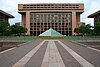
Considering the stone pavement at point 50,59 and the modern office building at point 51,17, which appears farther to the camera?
the modern office building at point 51,17

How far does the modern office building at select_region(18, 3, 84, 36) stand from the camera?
158250 millimetres

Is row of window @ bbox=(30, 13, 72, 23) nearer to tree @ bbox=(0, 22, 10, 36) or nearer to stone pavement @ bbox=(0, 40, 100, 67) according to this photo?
tree @ bbox=(0, 22, 10, 36)

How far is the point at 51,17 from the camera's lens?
15950 centimetres

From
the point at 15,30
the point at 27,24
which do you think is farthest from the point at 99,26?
the point at 27,24

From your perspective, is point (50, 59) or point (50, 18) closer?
point (50, 59)

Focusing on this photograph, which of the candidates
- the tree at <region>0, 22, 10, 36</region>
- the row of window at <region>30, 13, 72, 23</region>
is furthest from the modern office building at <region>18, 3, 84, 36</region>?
the tree at <region>0, 22, 10, 36</region>

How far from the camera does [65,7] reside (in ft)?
521

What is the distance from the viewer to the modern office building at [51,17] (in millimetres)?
158250

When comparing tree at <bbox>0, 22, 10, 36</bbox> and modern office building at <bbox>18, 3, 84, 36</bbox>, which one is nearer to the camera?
tree at <bbox>0, 22, 10, 36</bbox>

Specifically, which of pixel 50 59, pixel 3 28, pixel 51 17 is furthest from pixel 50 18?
pixel 50 59

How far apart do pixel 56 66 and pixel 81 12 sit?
155m

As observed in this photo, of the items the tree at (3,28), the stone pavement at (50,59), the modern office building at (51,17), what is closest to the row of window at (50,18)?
the modern office building at (51,17)

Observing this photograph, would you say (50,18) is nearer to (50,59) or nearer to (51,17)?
(51,17)

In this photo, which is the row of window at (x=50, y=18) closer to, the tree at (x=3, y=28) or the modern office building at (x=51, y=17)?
the modern office building at (x=51, y=17)
